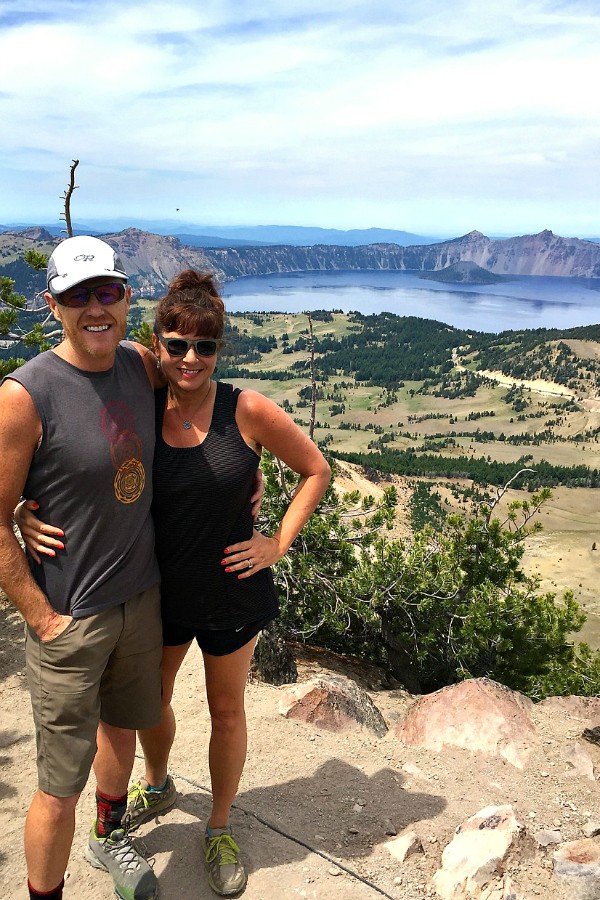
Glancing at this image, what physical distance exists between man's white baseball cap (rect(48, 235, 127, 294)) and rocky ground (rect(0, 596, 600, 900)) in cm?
333

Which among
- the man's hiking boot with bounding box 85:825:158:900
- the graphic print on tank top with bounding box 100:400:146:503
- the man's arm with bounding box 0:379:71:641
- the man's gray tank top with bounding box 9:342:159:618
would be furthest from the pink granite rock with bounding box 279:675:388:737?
the graphic print on tank top with bounding box 100:400:146:503

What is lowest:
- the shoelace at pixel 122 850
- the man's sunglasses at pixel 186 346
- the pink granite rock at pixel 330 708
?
the pink granite rock at pixel 330 708

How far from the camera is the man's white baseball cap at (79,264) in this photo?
109 inches

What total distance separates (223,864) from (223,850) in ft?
0.23

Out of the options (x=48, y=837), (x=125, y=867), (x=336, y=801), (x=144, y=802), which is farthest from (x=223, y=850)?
(x=336, y=801)

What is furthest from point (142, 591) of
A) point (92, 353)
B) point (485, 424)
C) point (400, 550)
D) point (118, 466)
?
point (485, 424)

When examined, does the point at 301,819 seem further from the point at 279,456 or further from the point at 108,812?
the point at 279,456

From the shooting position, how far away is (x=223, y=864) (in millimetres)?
3742

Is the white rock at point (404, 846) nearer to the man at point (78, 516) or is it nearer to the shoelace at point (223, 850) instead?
the shoelace at point (223, 850)

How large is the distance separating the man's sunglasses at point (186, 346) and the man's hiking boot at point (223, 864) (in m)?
2.81

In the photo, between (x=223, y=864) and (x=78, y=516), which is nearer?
(x=78, y=516)

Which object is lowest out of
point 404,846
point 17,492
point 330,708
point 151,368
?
point 330,708

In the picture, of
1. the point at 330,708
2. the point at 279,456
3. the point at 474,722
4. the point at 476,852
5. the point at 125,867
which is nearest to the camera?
the point at 279,456

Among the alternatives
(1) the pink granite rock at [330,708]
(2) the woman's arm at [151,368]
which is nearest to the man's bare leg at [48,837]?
(2) the woman's arm at [151,368]
